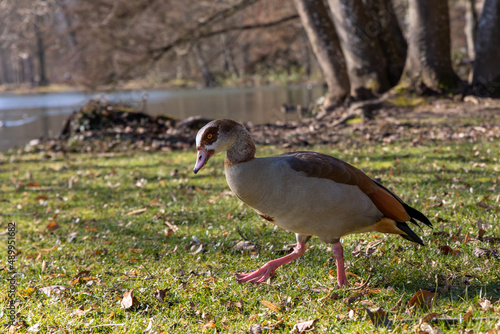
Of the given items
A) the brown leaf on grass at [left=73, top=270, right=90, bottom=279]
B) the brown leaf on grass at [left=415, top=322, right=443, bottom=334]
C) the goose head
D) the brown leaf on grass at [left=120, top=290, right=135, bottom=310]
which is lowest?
the brown leaf on grass at [left=73, top=270, right=90, bottom=279]

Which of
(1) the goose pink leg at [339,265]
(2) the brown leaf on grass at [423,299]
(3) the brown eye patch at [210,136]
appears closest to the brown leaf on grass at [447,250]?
(2) the brown leaf on grass at [423,299]

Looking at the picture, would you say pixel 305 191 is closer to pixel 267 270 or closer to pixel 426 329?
pixel 267 270

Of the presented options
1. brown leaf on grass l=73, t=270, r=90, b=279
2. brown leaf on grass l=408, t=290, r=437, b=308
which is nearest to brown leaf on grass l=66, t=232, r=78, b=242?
brown leaf on grass l=73, t=270, r=90, b=279

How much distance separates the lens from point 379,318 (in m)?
3.09

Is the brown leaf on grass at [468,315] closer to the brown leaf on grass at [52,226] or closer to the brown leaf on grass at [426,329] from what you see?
the brown leaf on grass at [426,329]

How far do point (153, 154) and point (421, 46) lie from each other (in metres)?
7.49

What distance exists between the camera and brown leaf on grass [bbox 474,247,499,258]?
12.8 ft

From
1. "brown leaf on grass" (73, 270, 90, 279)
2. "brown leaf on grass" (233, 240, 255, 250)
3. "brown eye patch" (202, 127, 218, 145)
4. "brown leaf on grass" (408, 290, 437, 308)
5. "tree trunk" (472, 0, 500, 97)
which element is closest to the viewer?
"brown leaf on grass" (408, 290, 437, 308)

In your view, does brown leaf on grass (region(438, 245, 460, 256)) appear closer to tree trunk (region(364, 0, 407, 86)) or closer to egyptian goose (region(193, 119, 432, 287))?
egyptian goose (region(193, 119, 432, 287))

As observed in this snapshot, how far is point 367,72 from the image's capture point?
13.5m

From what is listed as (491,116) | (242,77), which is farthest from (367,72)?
(242,77)

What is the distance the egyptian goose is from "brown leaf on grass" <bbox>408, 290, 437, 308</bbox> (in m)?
0.38

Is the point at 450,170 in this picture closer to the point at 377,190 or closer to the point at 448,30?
the point at 377,190

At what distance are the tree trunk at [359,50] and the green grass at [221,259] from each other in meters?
5.91
